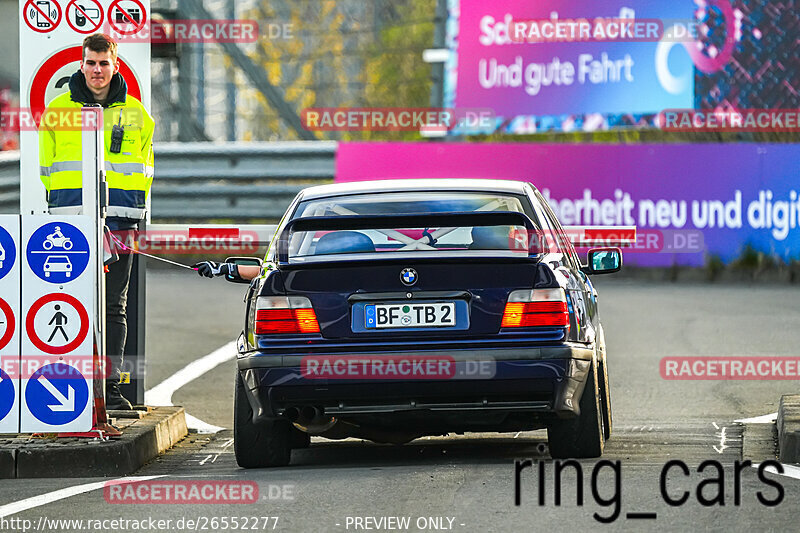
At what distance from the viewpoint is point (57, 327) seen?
29.7ft

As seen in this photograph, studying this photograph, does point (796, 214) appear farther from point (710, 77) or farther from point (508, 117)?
point (508, 117)

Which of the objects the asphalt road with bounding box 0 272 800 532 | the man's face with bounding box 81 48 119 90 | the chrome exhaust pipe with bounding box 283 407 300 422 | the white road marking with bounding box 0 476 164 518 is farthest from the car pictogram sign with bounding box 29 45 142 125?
the chrome exhaust pipe with bounding box 283 407 300 422

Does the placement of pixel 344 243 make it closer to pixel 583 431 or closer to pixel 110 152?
pixel 583 431

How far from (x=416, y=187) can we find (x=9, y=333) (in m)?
2.15

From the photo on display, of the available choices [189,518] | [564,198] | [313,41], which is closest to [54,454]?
[189,518]

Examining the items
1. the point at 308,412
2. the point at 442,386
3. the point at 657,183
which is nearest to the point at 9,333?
the point at 308,412

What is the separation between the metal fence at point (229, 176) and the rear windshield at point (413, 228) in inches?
449

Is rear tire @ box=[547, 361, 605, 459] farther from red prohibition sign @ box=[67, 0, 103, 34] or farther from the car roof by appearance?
red prohibition sign @ box=[67, 0, 103, 34]

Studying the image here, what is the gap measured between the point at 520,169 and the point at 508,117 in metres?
2.47

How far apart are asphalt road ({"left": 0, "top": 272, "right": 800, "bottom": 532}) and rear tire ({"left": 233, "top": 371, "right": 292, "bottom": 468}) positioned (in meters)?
0.09

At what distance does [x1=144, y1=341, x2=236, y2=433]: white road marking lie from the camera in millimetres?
11015

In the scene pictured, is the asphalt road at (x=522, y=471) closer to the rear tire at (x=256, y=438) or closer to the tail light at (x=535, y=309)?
the rear tire at (x=256, y=438)

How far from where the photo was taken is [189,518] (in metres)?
7.12

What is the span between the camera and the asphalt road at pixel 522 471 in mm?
6906
